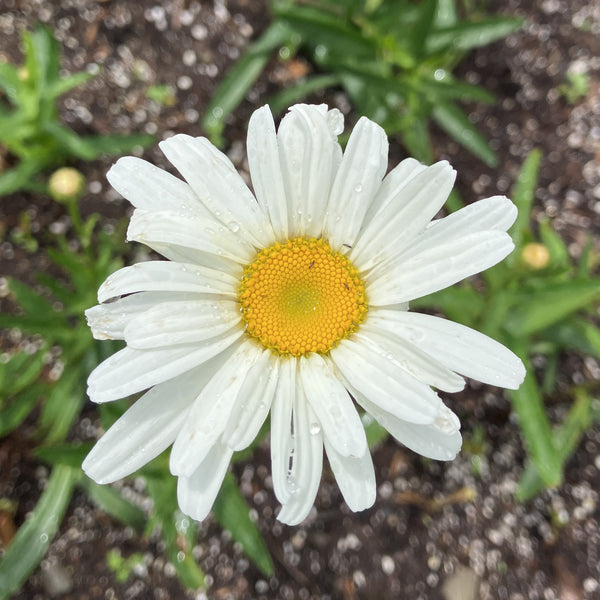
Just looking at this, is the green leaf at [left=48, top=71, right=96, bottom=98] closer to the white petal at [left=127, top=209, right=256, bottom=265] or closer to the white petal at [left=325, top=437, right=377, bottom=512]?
the white petal at [left=127, top=209, right=256, bottom=265]

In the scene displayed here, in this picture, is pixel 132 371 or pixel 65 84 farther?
pixel 65 84

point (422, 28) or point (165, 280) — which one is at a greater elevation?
point (422, 28)

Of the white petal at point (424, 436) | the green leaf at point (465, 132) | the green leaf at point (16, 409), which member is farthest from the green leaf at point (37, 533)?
the green leaf at point (465, 132)

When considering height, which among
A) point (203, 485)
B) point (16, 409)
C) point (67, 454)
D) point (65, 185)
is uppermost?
point (203, 485)

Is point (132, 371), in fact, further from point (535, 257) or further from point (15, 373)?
point (535, 257)

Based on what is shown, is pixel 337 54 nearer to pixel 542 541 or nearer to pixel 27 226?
pixel 27 226

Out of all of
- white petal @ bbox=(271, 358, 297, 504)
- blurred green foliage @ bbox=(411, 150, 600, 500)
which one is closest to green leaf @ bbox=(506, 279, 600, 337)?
blurred green foliage @ bbox=(411, 150, 600, 500)

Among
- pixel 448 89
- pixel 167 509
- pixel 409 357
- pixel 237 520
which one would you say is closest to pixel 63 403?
pixel 167 509

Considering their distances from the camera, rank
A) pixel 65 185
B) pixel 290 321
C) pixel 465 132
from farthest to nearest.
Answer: pixel 465 132 < pixel 65 185 < pixel 290 321
